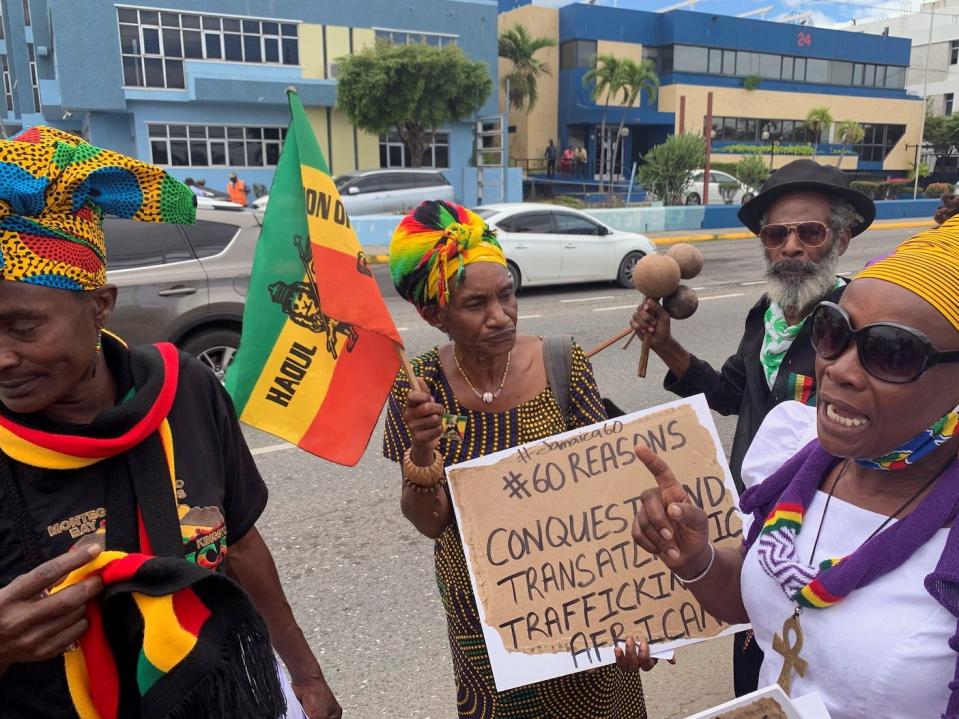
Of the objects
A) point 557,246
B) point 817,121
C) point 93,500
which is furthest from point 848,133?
point 93,500

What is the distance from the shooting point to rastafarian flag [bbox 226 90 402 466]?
7.04 feet

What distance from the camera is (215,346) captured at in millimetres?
6312

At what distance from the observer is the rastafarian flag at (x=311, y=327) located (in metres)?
2.14

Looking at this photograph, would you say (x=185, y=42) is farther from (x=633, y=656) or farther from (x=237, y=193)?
(x=633, y=656)

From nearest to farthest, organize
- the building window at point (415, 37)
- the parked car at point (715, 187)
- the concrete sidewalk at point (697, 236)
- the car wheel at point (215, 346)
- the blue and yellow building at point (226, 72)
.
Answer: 1. the car wheel at point (215, 346)
2. the concrete sidewalk at point (697, 236)
3. the parked car at point (715, 187)
4. the blue and yellow building at point (226, 72)
5. the building window at point (415, 37)

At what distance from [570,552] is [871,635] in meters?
0.85

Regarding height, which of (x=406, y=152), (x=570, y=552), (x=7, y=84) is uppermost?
(x=7, y=84)

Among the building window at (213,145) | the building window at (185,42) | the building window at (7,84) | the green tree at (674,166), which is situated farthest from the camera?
the building window at (7,84)

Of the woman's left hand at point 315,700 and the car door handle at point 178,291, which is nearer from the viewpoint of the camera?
the woman's left hand at point 315,700

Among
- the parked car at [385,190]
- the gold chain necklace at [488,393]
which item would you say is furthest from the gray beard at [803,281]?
the parked car at [385,190]

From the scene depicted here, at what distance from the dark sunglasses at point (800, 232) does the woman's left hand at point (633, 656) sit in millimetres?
1425

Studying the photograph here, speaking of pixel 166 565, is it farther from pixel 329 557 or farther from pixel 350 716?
pixel 329 557

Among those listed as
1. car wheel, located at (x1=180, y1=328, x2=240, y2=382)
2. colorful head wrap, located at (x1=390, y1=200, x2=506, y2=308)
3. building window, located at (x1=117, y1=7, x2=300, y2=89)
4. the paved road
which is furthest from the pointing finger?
building window, located at (x1=117, y1=7, x2=300, y2=89)

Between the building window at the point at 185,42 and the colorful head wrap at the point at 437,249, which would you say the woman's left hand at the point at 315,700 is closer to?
the colorful head wrap at the point at 437,249
